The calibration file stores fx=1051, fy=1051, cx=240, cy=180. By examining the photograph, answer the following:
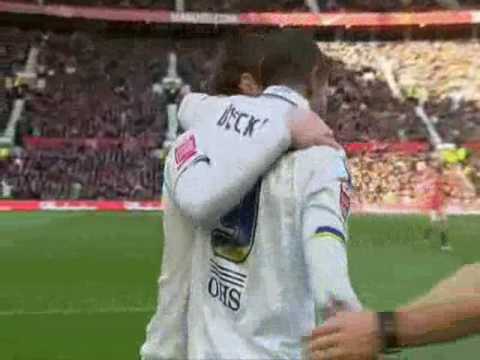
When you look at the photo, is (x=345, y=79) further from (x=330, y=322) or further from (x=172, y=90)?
(x=330, y=322)

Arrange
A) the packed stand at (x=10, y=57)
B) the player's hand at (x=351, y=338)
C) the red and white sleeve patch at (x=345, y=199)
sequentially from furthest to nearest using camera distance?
the packed stand at (x=10, y=57) < the red and white sleeve patch at (x=345, y=199) < the player's hand at (x=351, y=338)

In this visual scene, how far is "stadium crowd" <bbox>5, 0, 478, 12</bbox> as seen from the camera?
42.0 m

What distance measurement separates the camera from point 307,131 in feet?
8.38

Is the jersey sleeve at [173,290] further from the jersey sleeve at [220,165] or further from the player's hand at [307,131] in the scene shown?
the player's hand at [307,131]

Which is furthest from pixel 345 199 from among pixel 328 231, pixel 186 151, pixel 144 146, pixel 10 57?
pixel 10 57

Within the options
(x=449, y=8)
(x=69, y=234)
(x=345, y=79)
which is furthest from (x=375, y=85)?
(x=69, y=234)

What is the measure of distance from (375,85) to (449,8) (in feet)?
16.1

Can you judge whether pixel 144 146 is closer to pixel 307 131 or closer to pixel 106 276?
pixel 106 276

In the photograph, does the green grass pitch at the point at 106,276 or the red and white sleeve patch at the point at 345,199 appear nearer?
the red and white sleeve patch at the point at 345,199

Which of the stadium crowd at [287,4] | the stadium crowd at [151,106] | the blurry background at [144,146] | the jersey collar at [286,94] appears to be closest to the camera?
the jersey collar at [286,94]

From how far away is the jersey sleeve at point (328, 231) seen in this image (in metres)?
2.34

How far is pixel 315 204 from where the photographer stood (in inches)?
97.0

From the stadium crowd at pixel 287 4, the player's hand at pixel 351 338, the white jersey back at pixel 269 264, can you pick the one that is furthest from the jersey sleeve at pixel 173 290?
the stadium crowd at pixel 287 4

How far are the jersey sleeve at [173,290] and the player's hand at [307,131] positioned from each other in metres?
0.46
